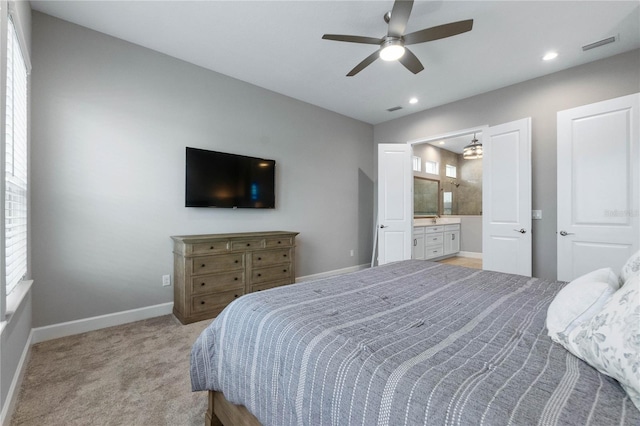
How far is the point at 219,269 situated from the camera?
2.90 meters

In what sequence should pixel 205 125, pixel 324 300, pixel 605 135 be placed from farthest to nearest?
pixel 205 125, pixel 605 135, pixel 324 300

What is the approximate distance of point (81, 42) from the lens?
8.29ft

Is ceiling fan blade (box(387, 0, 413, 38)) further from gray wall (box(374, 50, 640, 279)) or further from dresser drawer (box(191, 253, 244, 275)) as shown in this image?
dresser drawer (box(191, 253, 244, 275))

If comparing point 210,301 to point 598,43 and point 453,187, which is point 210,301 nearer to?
point 598,43

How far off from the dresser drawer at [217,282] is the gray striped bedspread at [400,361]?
1.52 metres

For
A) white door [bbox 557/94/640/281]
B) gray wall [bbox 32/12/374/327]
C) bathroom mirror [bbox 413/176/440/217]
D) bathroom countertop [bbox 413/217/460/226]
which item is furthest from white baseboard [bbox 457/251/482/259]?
gray wall [bbox 32/12/374/327]

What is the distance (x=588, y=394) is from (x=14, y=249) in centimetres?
287

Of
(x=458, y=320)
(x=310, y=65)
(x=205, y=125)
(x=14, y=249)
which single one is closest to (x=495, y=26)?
(x=310, y=65)

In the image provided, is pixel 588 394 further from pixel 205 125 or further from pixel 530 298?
pixel 205 125

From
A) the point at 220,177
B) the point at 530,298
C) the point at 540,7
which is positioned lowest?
the point at 530,298

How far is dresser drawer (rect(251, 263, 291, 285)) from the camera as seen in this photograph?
3.21 m

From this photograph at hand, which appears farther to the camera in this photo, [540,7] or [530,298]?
[540,7]

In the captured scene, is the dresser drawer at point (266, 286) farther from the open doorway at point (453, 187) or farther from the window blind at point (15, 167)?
the open doorway at point (453, 187)

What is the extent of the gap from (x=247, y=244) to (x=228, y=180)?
2.88 feet
